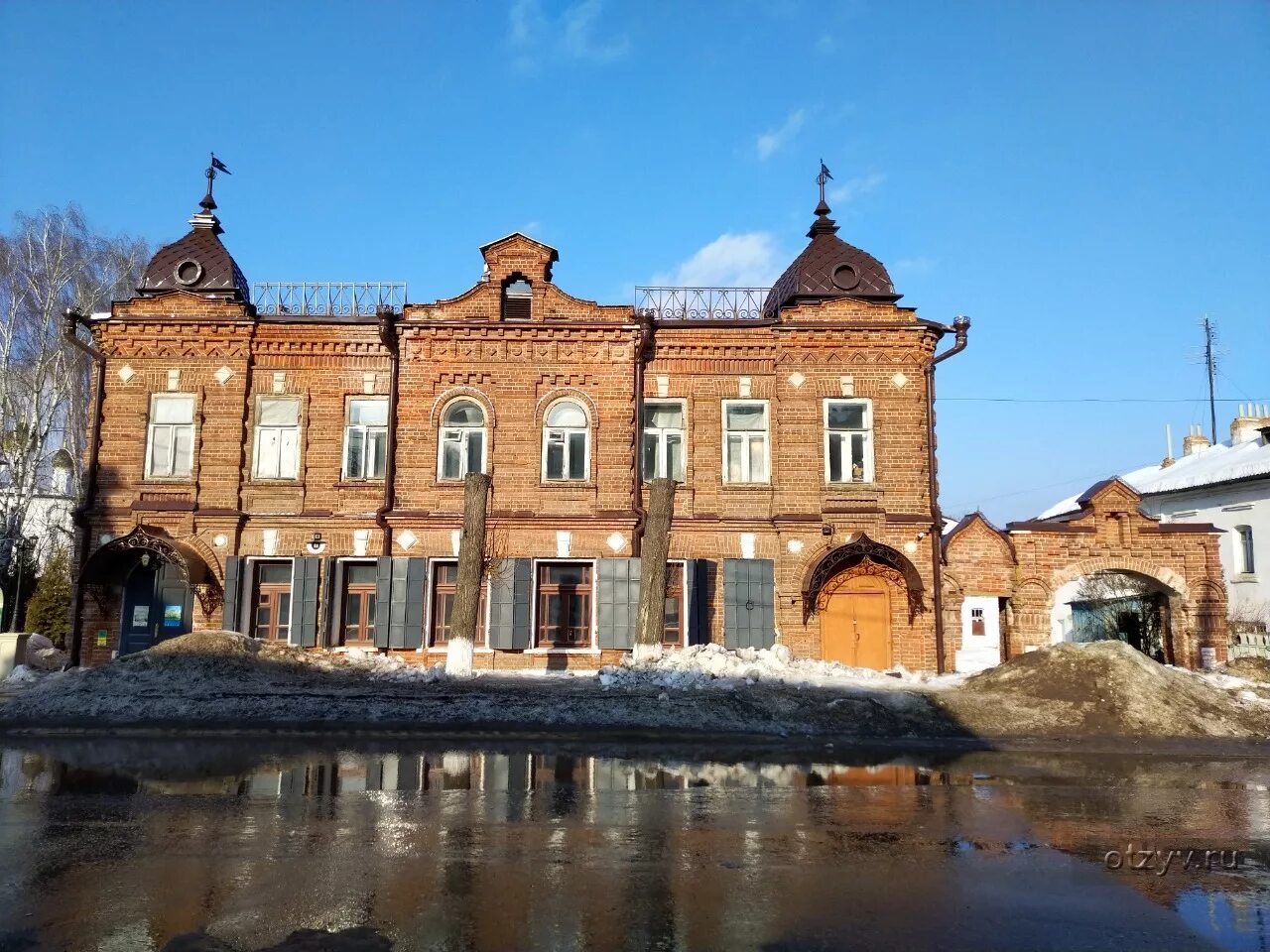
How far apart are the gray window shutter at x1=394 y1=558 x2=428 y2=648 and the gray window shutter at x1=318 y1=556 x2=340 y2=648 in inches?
61.1

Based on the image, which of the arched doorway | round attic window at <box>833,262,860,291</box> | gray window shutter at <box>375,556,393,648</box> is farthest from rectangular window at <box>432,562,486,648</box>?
round attic window at <box>833,262,860,291</box>

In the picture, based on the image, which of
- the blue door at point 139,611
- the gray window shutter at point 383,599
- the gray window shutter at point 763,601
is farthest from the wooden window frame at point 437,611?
the blue door at point 139,611

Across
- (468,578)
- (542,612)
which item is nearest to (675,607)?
(542,612)

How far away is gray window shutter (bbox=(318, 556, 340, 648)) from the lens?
59.8 feet

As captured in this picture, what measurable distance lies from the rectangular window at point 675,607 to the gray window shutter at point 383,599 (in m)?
5.90

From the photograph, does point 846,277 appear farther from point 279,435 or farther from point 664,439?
point 279,435

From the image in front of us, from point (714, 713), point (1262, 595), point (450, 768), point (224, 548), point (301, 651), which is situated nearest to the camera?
point (450, 768)

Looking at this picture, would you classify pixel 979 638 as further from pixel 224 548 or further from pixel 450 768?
pixel 224 548

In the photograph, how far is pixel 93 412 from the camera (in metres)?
19.1

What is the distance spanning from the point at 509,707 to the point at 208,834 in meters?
6.55

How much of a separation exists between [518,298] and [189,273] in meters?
7.99

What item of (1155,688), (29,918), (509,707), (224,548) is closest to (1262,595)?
(1155,688)

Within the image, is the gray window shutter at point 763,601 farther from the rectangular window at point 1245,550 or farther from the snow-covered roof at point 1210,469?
the rectangular window at point 1245,550

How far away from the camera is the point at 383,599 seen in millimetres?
18062
